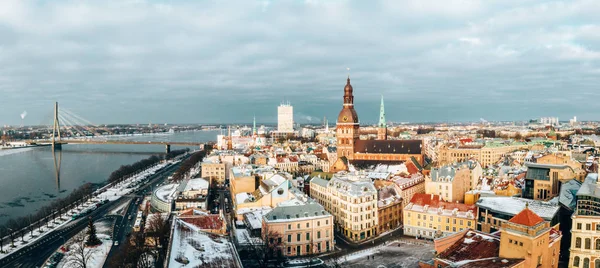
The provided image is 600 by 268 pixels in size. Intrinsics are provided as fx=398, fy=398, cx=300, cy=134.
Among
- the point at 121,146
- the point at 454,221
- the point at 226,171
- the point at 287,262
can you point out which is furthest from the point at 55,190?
the point at 121,146

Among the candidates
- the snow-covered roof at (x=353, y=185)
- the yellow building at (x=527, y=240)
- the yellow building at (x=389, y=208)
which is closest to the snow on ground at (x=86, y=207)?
the snow-covered roof at (x=353, y=185)

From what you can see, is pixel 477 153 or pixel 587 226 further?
pixel 477 153

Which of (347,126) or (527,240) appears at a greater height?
(347,126)

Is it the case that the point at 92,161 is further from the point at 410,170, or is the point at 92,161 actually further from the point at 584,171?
the point at 584,171

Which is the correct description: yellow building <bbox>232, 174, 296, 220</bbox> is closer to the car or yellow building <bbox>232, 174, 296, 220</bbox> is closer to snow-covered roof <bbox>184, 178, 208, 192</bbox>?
the car

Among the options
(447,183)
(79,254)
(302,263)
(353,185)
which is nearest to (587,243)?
(447,183)

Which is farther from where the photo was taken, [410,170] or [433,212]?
[410,170]

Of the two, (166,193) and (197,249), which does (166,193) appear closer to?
(166,193)
